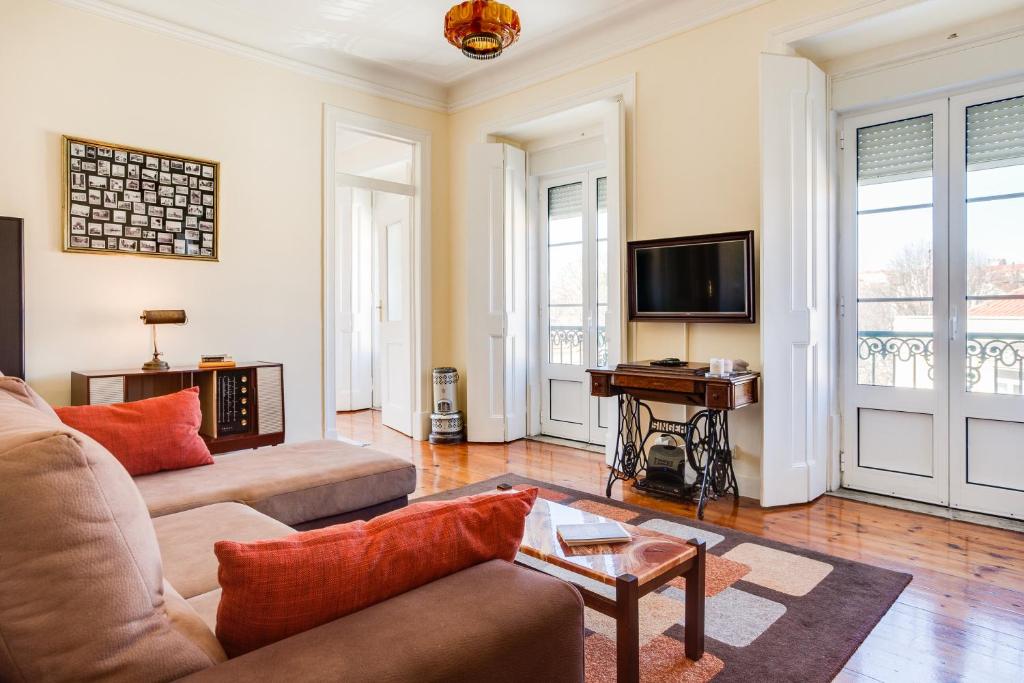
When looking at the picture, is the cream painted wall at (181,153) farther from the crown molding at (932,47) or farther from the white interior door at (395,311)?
the crown molding at (932,47)

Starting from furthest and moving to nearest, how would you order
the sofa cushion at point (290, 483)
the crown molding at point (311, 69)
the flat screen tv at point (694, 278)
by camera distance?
the crown molding at point (311, 69)
the flat screen tv at point (694, 278)
the sofa cushion at point (290, 483)

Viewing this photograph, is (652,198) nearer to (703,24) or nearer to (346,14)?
(703,24)

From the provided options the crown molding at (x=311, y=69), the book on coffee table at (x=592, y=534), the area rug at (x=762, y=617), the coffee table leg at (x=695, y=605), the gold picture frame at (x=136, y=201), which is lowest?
the area rug at (x=762, y=617)

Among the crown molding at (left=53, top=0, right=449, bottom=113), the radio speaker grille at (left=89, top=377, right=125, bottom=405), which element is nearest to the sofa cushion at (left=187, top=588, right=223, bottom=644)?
the radio speaker grille at (left=89, top=377, right=125, bottom=405)

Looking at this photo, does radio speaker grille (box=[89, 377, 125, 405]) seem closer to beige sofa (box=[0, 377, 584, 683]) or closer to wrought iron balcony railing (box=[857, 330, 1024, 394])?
beige sofa (box=[0, 377, 584, 683])

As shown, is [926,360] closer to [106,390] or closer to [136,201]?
[106,390]

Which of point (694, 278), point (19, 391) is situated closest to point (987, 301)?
point (694, 278)

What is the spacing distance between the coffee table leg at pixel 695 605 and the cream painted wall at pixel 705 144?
78.2 inches

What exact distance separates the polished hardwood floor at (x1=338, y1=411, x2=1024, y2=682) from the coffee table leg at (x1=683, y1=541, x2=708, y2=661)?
0.44 meters

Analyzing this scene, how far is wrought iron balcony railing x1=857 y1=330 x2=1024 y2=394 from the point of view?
3.26m

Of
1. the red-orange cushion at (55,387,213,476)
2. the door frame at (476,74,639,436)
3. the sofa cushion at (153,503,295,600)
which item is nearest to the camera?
the sofa cushion at (153,503,295,600)

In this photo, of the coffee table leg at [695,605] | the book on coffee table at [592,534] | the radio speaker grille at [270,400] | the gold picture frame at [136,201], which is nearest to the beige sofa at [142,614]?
the book on coffee table at [592,534]

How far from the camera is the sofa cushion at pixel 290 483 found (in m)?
2.27

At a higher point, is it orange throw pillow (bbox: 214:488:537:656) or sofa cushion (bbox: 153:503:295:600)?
orange throw pillow (bbox: 214:488:537:656)
